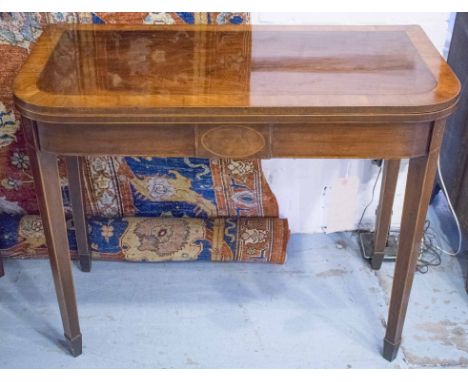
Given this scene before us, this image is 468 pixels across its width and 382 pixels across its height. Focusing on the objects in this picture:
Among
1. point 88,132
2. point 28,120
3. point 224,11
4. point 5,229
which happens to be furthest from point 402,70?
point 5,229

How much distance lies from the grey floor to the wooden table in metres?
0.23

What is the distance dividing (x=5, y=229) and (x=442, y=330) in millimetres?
1399

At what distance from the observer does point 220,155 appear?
1376 mm

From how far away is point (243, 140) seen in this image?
1.36 m

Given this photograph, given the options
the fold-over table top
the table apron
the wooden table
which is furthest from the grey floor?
the fold-over table top

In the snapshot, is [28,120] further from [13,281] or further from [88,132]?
[13,281]

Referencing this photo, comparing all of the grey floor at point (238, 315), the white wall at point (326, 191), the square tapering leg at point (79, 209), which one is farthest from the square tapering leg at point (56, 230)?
the white wall at point (326, 191)

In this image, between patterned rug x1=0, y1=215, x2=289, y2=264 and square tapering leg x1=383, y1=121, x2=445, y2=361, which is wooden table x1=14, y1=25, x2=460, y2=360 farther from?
patterned rug x1=0, y1=215, x2=289, y2=264

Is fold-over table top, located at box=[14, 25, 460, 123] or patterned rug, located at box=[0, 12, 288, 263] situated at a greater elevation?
fold-over table top, located at box=[14, 25, 460, 123]

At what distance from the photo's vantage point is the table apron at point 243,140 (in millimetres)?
1349

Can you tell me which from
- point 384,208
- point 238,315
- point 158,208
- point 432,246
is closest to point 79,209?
point 158,208

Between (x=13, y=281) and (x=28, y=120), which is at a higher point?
(x=28, y=120)

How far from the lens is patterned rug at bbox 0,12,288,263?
2.07 m

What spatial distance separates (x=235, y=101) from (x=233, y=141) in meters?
0.09
